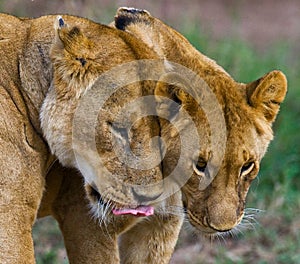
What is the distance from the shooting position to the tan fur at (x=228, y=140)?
292 cm

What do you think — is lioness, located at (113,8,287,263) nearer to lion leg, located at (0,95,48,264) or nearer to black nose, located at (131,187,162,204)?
black nose, located at (131,187,162,204)

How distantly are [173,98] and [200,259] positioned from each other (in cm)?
164

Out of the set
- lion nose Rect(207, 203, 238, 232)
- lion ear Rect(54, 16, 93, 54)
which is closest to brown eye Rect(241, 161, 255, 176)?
lion nose Rect(207, 203, 238, 232)

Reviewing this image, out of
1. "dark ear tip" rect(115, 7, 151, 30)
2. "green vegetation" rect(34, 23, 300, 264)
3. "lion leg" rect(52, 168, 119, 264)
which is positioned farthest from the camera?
"green vegetation" rect(34, 23, 300, 264)

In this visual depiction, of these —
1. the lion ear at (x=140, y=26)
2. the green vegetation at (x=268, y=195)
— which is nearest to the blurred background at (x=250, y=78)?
the green vegetation at (x=268, y=195)

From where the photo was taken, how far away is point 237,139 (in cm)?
294

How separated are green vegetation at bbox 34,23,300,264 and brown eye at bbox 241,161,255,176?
1.40 meters

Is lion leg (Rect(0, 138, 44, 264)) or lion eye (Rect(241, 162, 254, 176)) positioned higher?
lion eye (Rect(241, 162, 254, 176))

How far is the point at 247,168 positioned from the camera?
9.73 ft

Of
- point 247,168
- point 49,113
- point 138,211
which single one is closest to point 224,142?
point 247,168

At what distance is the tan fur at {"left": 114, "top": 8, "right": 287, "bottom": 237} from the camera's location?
292cm

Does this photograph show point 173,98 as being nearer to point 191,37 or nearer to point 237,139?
point 237,139

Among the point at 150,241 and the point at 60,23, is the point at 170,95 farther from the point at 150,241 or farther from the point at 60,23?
the point at 150,241

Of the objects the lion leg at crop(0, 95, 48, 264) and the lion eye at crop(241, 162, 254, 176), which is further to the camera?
the lion eye at crop(241, 162, 254, 176)
